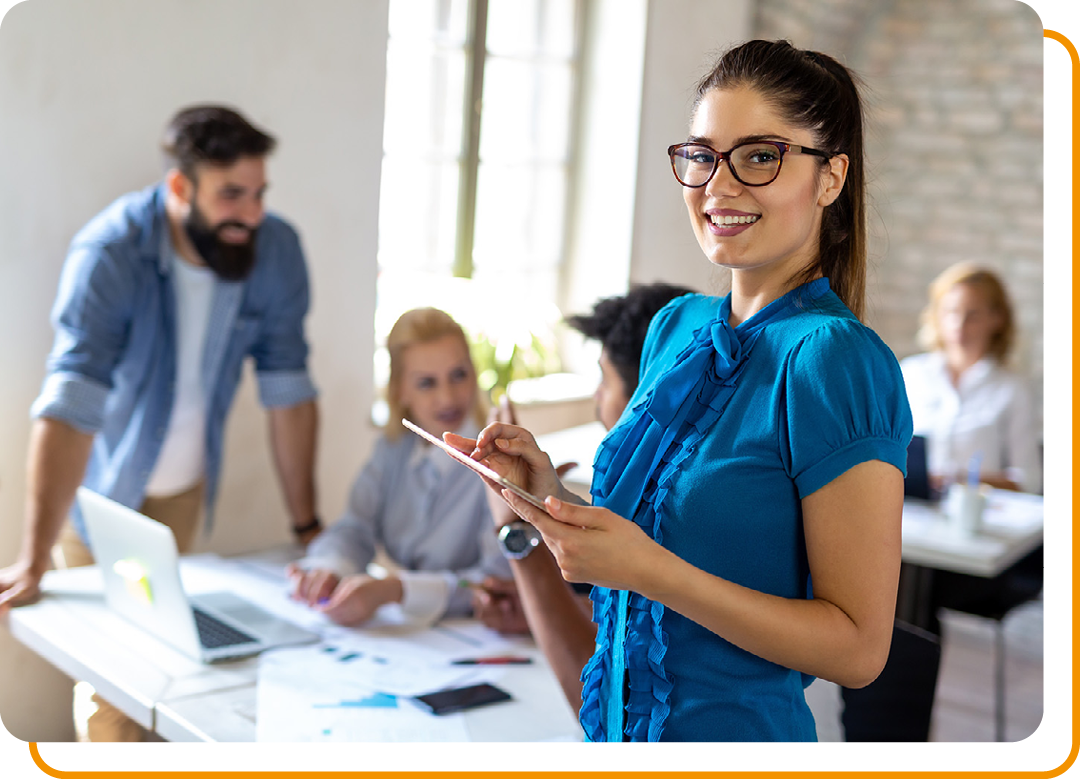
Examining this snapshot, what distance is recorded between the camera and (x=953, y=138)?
5.21 meters

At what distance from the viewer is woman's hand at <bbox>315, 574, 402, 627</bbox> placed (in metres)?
1.88

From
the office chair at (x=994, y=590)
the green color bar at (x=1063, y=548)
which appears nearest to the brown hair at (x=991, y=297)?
the office chair at (x=994, y=590)

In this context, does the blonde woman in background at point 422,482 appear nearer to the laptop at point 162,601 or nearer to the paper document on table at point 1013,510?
the laptop at point 162,601

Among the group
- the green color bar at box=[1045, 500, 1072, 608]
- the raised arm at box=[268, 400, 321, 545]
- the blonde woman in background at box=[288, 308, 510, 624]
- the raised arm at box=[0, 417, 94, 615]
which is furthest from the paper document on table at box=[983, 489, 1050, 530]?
the raised arm at box=[0, 417, 94, 615]

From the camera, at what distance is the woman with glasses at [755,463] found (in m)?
0.81

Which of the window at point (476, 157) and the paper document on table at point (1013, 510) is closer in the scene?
the paper document on table at point (1013, 510)

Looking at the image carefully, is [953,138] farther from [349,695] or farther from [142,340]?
[349,695]

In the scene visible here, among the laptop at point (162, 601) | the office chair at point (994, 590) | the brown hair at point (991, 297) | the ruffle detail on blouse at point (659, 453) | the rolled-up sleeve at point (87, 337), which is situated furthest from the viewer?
the brown hair at point (991, 297)

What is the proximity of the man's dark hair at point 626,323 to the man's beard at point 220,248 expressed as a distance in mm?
1057

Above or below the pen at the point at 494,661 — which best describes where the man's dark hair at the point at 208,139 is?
above

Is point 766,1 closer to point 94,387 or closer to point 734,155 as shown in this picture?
Result: point 94,387

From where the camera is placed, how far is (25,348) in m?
2.54

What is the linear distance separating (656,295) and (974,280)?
220 cm

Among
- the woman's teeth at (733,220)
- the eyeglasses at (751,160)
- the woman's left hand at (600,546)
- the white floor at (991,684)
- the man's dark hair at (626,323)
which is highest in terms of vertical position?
the eyeglasses at (751,160)
